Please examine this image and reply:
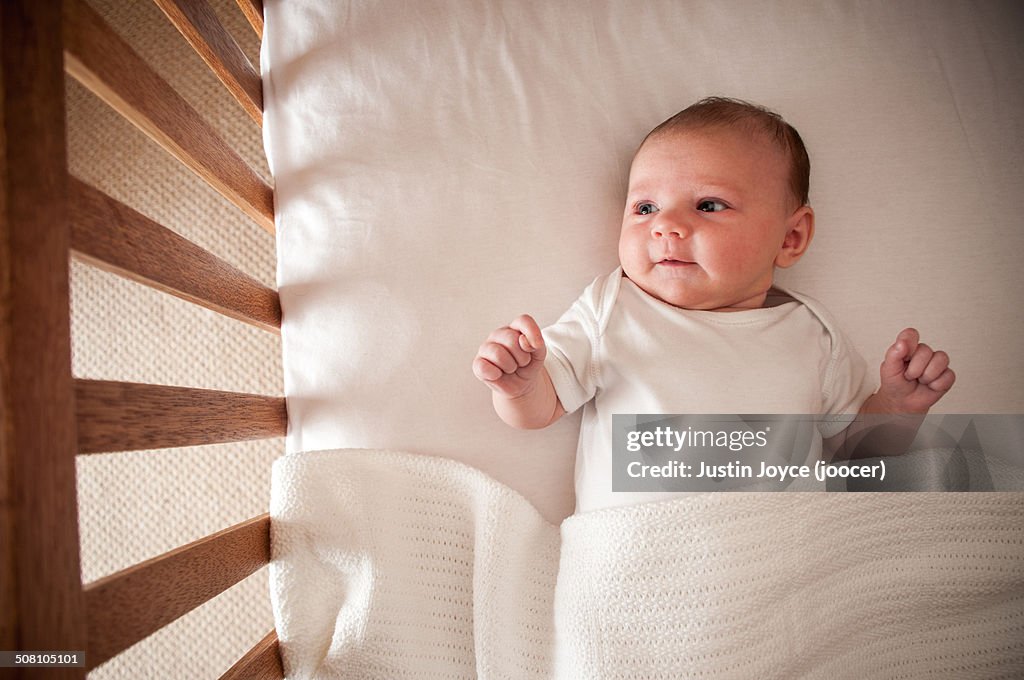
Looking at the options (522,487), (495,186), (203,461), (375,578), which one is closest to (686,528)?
(522,487)

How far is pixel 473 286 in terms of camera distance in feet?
2.84

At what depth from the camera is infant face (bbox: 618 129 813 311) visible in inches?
30.0

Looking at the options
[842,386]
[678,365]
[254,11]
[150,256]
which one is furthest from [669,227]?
[254,11]

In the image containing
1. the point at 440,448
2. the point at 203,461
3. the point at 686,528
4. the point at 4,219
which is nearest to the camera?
the point at 4,219

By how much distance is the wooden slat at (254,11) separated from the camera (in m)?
0.89

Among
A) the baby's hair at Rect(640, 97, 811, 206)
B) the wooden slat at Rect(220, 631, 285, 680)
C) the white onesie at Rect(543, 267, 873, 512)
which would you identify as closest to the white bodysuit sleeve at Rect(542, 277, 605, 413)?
A: the white onesie at Rect(543, 267, 873, 512)

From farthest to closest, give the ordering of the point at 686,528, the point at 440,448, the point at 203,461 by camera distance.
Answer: the point at 203,461
the point at 440,448
the point at 686,528

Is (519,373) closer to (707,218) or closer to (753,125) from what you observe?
(707,218)

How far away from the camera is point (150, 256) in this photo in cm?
59

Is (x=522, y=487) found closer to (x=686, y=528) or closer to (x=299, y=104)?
(x=686, y=528)

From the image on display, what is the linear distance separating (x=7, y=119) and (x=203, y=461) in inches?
31.9

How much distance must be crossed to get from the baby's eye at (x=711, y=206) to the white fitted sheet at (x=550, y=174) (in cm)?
14

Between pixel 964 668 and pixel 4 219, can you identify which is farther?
pixel 964 668

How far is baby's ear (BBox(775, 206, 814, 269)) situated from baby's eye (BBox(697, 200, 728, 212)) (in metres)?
0.11
